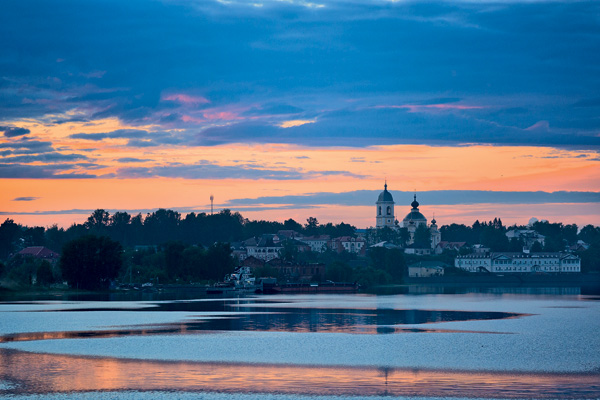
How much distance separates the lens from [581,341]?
55.2 metres

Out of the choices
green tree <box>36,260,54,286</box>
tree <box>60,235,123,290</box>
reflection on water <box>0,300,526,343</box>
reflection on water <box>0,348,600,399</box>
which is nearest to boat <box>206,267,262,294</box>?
tree <box>60,235,123,290</box>

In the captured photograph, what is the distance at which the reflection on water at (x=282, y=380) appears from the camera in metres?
35.5

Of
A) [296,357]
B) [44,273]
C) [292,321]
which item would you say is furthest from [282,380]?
[44,273]

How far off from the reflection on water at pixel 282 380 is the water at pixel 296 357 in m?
0.05

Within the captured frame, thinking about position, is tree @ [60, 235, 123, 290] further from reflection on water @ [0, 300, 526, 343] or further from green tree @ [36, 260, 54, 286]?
reflection on water @ [0, 300, 526, 343]

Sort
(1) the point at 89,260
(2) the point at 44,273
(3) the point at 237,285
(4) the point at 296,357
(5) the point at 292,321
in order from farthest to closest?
(3) the point at 237,285
(2) the point at 44,273
(1) the point at 89,260
(5) the point at 292,321
(4) the point at 296,357

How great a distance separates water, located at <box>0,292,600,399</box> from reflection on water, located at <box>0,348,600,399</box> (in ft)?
0.16

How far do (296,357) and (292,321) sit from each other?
26.0 metres

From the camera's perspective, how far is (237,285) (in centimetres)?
17575

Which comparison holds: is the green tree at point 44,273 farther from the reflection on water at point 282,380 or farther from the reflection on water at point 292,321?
the reflection on water at point 282,380

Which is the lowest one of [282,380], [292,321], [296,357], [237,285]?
[282,380]

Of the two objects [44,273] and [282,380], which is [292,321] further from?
[44,273]

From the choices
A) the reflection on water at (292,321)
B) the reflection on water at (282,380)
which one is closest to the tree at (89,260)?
the reflection on water at (292,321)

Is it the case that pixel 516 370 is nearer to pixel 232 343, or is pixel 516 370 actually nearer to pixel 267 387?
pixel 267 387
